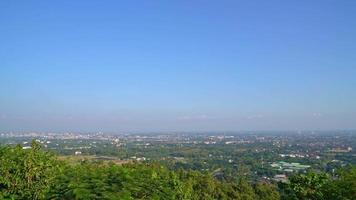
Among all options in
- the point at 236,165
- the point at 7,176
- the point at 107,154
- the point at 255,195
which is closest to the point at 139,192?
the point at 7,176

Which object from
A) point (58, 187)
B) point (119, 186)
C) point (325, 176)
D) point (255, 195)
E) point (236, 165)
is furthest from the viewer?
point (236, 165)

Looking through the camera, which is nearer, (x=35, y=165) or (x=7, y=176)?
(x=7, y=176)

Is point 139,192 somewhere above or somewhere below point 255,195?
→ above

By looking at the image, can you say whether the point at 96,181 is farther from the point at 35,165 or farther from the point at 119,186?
the point at 35,165

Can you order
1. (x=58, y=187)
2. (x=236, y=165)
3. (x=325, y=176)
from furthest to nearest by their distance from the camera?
(x=236, y=165) < (x=325, y=176) < (x=58, y=187)

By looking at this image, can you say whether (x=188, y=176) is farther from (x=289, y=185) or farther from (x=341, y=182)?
(x=341, y=182)

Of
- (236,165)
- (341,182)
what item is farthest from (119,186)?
(236,165)
